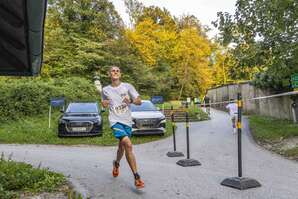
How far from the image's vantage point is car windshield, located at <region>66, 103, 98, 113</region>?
53.7 ft

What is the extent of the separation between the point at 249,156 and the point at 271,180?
3740 mm

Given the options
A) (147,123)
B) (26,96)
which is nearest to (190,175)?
(147,123)

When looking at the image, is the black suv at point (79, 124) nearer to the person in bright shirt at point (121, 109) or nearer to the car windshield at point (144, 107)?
the car windshield at point (144, 107)

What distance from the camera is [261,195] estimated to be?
5.44 m

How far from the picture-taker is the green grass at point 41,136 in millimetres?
15141

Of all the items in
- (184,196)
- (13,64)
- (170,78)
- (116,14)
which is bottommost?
(184,196)

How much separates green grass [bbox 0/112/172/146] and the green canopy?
25.1 ft

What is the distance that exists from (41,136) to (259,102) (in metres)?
17.2

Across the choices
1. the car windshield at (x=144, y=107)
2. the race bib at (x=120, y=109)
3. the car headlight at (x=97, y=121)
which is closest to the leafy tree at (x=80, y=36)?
the car windshield at (x=144, y=107)

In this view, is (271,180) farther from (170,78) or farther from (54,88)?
(170,78)

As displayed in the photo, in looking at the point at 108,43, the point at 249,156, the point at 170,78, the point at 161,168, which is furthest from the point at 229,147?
the point at 170,78

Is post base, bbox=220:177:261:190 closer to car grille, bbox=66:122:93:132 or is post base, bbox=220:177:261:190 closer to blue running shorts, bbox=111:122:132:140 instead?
blue running shorts, bbox=111:122:132:140

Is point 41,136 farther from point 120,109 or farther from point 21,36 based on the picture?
point 21,36

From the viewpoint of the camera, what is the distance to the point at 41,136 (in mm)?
16328
